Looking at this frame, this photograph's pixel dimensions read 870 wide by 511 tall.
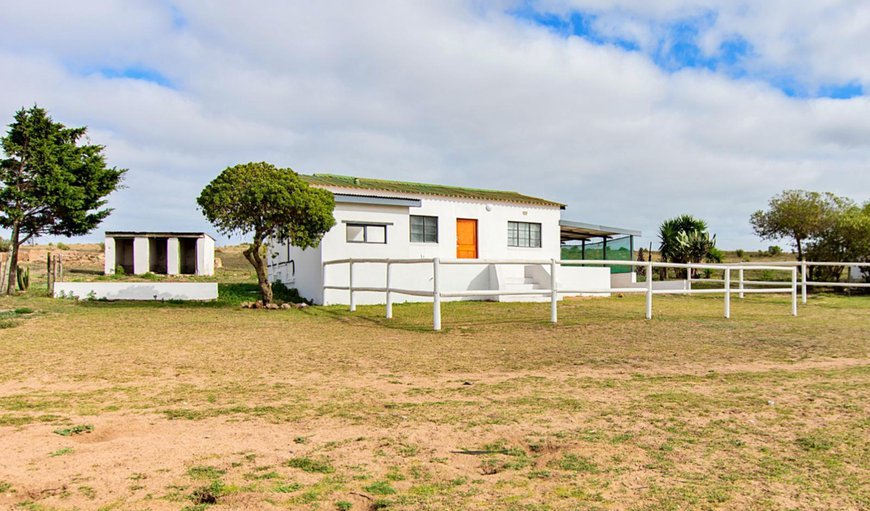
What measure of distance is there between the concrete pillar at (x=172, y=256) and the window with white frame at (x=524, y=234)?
54.7 feet

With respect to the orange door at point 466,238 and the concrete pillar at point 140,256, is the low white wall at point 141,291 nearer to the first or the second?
the orange door at point 466,238

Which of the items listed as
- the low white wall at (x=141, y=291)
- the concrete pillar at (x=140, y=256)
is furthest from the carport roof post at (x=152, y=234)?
the low white wall at (x=141, y=291)

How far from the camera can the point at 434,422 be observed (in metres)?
4.02

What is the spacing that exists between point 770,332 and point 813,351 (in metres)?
1.85

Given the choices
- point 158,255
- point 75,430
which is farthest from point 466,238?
point 158,255

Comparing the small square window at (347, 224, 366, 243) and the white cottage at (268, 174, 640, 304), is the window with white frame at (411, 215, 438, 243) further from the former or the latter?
the small square window at (347, 224, 366, 243)

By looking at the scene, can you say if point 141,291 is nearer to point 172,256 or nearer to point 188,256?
point 172,256

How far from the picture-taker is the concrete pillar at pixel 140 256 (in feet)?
88.1

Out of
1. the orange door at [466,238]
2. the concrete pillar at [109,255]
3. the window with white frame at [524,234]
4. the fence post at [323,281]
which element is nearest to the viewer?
the fence post at [323,281]

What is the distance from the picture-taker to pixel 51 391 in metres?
5.00

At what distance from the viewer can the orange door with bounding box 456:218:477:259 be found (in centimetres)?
2028

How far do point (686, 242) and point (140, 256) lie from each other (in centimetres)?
2695

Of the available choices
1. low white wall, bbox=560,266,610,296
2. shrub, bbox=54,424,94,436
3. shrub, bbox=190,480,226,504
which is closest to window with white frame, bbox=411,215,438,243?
low white wall, bbox=560,266,610,296

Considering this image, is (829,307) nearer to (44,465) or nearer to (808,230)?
(808,230)
